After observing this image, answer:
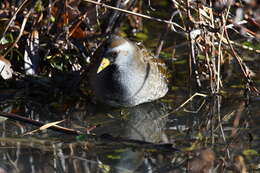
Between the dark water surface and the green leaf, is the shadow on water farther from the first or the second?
the green leaf

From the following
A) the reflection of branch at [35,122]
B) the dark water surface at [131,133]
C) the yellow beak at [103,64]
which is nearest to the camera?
the dark water surface at [131,133]

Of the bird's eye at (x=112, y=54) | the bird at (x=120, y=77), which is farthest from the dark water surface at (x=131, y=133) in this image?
the bird's eye at (x=112, y=54)

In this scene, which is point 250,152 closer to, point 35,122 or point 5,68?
point 35,122

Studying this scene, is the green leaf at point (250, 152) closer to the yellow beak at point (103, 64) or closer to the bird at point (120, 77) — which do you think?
the bird at point (120, 77)

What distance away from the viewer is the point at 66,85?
5.89 meters

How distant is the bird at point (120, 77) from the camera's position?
5555 mm

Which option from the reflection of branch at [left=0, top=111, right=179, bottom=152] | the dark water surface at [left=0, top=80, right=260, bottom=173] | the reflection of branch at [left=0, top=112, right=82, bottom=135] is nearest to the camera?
the dark water surface at [left=0, top=80, right=260, bottom=173]

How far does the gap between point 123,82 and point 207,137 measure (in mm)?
1192

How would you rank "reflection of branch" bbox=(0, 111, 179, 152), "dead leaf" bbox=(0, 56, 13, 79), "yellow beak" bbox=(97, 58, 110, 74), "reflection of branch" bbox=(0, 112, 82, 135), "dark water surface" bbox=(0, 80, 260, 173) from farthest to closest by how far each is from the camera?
"dead leaf" bbox=(0, 56, 13, 79)
"yellow beak" bbox=(97, 58, 110, 74)
"reflection of branch" bbox=(0, 112, 82, 135)
"reflection of branch" bbox=(0, 111, 179, 152)
"dark water surface" bbox=(0, 80, 260, 173)

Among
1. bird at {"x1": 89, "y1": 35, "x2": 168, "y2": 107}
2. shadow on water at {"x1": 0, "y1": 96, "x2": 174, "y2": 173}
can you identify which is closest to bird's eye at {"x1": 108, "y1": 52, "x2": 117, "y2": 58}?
bird at {"x1": 89, "y1": 35, "x2": 168, "y2": 107}

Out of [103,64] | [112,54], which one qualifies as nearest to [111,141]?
[103,64]

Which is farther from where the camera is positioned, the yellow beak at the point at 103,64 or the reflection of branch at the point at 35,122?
the yellow beak at the point at 103,64

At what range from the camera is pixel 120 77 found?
221 inches

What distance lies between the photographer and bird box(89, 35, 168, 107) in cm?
555
